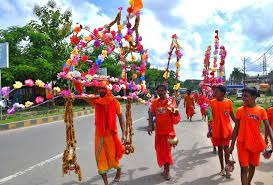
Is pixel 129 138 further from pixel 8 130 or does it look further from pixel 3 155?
pixel 8 130

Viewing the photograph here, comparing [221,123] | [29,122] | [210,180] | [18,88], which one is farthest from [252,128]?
[29,122]

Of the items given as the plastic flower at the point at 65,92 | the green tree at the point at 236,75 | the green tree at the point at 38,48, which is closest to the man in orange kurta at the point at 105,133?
the plastic flower at the point at 65,92

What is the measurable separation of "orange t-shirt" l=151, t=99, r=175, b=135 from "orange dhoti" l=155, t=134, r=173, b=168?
0.37 ft

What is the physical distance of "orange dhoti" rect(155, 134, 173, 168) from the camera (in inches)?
285

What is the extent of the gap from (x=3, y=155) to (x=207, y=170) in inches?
201

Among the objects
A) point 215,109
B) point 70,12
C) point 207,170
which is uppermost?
point 70,12

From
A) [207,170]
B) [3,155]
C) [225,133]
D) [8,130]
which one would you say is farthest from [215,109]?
[8,130]

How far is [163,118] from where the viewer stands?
742 centimetres

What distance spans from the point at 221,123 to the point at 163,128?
110 centimetres

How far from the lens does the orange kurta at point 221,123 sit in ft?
24.3

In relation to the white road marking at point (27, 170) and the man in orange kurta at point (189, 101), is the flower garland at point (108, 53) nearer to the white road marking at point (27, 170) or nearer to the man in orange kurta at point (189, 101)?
the white road marking at point (27, 170)

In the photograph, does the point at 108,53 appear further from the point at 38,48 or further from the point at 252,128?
the point at 38,48

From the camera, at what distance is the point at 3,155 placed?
9758 mm

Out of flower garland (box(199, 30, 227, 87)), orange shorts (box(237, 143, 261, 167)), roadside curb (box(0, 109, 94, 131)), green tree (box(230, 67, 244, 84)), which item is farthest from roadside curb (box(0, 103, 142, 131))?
green tree (box(230, 67, 244, 84))
